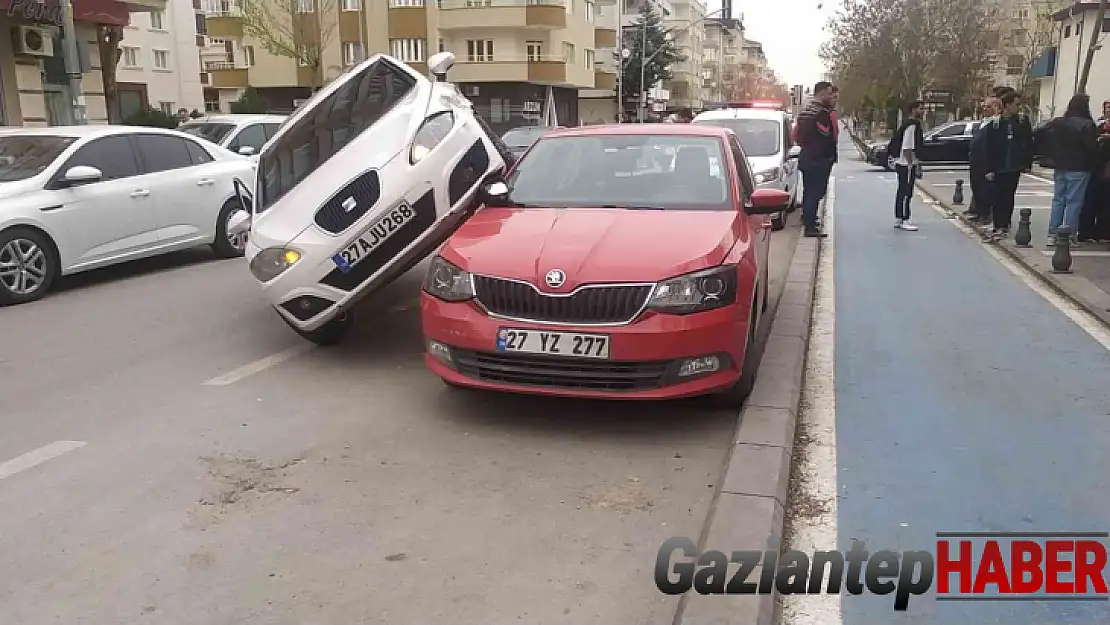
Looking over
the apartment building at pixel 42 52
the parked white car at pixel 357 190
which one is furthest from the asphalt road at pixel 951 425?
the apartment building at pixel 42 52

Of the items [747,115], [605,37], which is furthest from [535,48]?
[747,115]

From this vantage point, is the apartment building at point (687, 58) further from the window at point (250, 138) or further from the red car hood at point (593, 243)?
the red car hood at point (593, 243)

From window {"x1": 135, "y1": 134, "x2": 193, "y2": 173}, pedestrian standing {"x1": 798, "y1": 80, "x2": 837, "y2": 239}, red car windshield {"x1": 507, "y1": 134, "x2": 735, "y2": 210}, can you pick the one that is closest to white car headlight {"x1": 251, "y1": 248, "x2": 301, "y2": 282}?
red car windshield {"x1": 507, "y1": 134, "x2": 735, "y2": 210}

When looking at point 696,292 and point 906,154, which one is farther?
point 906,154

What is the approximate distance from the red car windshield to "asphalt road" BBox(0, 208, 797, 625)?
1.32 meters

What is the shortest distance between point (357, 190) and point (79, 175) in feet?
14.3

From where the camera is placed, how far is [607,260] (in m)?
4.95

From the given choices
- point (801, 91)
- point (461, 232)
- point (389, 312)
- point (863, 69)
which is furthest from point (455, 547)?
point (863, 69)

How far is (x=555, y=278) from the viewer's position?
15.9 ft

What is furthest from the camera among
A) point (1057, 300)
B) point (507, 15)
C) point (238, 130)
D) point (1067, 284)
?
point (507, 15)

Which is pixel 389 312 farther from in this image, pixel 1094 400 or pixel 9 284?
pixel 1094 400

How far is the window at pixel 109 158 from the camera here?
9461 millimetres

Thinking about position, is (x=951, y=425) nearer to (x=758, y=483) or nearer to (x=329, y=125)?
(x=758, y=483)

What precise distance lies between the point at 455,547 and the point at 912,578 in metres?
1.79
